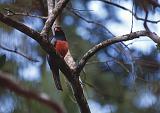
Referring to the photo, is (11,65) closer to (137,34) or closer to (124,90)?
(137,34)

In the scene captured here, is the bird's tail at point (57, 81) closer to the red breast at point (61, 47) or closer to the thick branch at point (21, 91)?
the red breast at point (61, 47)

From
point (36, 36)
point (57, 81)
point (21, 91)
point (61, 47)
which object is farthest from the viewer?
point (61, 47)

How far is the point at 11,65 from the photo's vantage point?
227cm

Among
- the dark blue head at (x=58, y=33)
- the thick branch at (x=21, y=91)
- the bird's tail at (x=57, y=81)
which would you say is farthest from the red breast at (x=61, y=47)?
the thick branch at (x=21, y=91)

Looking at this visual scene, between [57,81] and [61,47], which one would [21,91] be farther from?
[61,47]

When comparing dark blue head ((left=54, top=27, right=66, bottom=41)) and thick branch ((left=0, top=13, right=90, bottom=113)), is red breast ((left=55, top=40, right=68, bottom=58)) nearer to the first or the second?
dark blue head ((left=54, top=27, right=66, bottom=41))

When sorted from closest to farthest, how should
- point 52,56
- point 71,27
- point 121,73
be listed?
point 52,56, point 121,73, point 71,27

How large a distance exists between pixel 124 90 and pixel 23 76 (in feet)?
10.1

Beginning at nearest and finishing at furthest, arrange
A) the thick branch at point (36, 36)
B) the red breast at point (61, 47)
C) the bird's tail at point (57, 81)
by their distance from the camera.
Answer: the thick branch at point (36, 36) < the bird's tail at point (57, 81) < the red breast at point (61, 47)

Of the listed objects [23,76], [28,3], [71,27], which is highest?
[28,3]

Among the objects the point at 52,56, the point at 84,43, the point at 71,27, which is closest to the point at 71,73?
the point at 52,56

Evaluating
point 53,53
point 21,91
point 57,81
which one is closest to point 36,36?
point 53,53

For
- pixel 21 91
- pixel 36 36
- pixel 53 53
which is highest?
pixel 21 91

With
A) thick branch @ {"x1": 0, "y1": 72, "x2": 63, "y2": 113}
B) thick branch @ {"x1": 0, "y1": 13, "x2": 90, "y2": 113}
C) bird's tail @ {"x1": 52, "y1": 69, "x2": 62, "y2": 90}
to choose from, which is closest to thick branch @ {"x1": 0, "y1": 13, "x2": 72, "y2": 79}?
thick branch @ {"x1": 0, "y1": 13, "x2": 90, "y2": 113}
